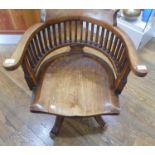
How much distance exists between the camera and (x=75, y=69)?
3.51ft

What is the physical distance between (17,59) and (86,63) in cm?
47

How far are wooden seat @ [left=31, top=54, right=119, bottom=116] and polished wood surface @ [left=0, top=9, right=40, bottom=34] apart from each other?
0.80 metres

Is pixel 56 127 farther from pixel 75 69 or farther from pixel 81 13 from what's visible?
pixel 81 13

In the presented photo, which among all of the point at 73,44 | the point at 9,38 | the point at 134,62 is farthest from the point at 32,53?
the point at 9,38

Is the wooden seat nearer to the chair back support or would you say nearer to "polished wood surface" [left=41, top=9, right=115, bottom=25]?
the chair back support

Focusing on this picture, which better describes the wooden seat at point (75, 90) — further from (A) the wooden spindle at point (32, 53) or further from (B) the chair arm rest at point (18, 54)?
(B) the chair arm rest at point (18, 54)

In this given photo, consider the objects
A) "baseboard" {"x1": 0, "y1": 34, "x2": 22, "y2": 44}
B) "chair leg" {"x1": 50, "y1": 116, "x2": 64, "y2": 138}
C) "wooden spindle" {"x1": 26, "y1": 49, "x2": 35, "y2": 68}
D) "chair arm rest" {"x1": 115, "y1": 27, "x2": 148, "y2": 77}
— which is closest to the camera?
"chair arm rest" {"x1": 115, "y1": 27, "x2": 148, "y2": 77}

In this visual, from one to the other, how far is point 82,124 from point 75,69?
19.4 inches

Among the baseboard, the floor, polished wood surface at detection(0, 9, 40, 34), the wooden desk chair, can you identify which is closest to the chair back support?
the wooden desk chair

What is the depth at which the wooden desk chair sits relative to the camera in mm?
879

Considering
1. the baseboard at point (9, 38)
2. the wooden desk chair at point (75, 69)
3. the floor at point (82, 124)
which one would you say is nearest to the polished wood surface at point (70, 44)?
the wooden desk chair at point (75, 69)

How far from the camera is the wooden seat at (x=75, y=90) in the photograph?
2.93 feet
